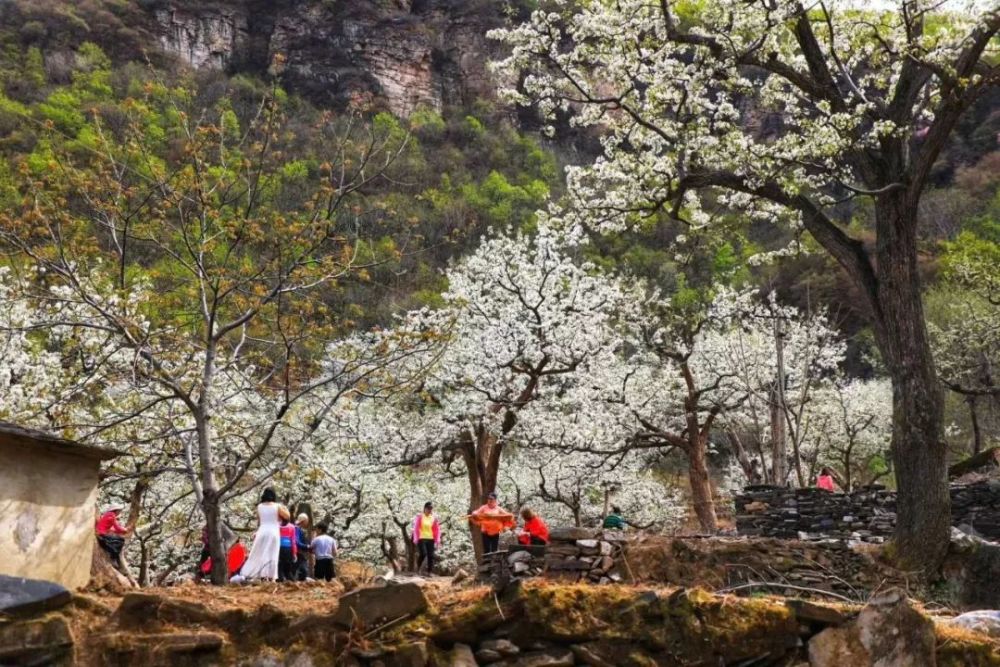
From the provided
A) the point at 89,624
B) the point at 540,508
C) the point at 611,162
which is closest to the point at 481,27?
the point at 540,508

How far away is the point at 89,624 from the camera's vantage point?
5.12 metres

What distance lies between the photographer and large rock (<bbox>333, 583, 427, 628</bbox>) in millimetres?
5094

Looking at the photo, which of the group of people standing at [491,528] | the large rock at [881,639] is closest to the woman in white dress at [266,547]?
the group of people standing at [491,528]

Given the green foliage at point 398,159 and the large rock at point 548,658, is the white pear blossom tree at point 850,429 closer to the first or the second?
the green foliage at point 398,159

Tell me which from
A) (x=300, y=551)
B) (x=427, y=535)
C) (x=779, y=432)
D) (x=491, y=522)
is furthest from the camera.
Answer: (x=779, y=432)

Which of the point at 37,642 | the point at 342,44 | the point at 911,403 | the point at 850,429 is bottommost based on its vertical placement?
the point at 37,642

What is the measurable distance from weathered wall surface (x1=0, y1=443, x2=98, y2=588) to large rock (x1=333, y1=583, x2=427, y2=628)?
214 centimetres

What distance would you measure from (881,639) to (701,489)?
47.6 feet

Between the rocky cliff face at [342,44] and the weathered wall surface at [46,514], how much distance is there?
85.3 meters

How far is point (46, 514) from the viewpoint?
586 cm

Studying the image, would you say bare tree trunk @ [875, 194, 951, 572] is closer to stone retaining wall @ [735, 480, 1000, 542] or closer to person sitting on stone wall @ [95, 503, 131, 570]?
stone retaining wall @ [735, 480, 1000, 542]

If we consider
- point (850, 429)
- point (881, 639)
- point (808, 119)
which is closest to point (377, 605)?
point (881, 639)

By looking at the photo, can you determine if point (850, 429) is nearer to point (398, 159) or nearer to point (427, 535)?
point (427, 535)

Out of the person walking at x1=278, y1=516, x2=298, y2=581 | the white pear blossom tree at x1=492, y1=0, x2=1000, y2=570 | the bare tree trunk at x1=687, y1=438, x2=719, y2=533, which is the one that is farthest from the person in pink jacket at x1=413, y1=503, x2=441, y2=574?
the bare tree trunk at x1=687, y1=438, x2=719, y2=533
